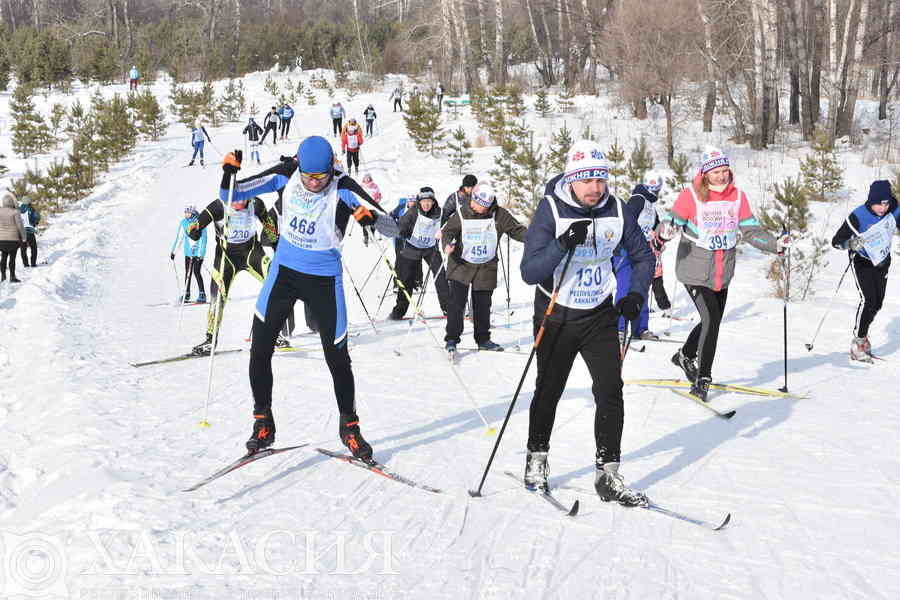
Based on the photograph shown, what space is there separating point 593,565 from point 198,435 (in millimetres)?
3251

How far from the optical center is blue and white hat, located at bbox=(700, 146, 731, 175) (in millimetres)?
6460

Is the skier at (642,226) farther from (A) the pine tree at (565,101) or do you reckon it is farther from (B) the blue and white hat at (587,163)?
(A) the pine tree at (565,101)

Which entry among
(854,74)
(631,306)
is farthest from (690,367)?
(854,74)

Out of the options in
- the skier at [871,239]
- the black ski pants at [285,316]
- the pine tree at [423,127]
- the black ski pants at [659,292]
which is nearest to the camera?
the black ski pants at [285,316]

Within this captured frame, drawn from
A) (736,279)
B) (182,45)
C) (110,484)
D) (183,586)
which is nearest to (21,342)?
(110,484)

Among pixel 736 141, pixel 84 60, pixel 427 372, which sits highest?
pixel 84 60

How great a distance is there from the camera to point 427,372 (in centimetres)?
825

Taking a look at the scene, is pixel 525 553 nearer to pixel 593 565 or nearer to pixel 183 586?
pixel 593 565

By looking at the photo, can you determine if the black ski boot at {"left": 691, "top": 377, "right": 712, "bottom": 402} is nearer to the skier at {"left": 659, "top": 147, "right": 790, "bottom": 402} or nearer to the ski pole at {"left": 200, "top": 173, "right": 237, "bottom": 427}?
the skier at {"left": 659, "top": 147, "right": 790, "bottom": 402}

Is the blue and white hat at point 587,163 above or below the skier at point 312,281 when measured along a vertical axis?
above

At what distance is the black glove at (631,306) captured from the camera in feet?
13.6

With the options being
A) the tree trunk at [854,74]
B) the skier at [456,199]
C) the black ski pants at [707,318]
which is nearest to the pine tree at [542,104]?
→ the tree trunk at [854,74]

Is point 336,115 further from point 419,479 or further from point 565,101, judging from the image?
point 419,479

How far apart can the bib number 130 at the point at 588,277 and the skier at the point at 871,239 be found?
5.10 meters
